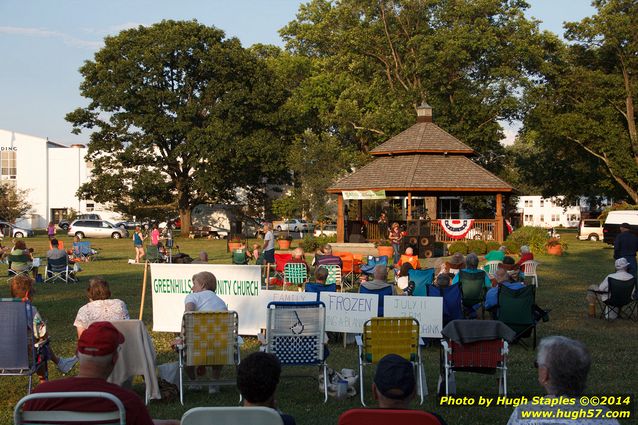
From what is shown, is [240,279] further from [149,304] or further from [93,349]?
[93,349]

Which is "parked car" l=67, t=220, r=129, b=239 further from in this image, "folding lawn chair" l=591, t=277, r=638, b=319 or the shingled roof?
"folding lawn chair" l=591, t=277, r=638, b=319

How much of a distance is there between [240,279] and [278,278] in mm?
7622

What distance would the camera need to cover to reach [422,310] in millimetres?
10523

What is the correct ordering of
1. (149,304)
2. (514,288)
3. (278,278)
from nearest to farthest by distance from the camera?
(514,288) < (149,304) < (278,278)

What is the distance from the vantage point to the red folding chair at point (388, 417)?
404cm

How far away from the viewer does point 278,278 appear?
1933 centimetres

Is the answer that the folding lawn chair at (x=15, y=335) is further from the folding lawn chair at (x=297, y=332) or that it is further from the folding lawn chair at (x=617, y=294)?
the folding lawn chair at (x=617, y=294)

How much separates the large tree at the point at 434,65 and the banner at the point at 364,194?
42.8ft

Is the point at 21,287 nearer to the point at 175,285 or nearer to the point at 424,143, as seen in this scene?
the point at 175,285

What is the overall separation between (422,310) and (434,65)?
130ft

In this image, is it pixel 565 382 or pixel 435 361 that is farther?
pixel 435 361

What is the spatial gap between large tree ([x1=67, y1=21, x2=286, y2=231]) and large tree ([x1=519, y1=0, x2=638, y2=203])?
57.8 feet

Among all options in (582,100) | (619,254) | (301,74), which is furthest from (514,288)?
(301,74)

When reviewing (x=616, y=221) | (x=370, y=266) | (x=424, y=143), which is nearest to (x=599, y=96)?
(x=616, y=221)
